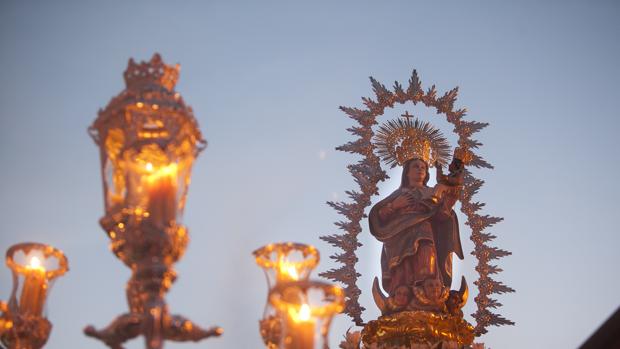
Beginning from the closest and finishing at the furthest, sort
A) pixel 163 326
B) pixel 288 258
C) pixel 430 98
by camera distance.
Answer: pixel 163 326 < pixel 288 258 < pixel 430 98

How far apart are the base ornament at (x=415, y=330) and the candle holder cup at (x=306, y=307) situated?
585cm

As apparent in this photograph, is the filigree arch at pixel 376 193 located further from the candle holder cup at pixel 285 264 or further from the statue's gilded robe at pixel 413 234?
the candle holder cup at pixel 285 264

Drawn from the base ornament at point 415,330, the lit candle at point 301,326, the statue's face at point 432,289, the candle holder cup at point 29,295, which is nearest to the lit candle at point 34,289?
the candle holder cup at point 29,295

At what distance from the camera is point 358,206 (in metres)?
11.1

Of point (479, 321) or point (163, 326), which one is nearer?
point (163, 326)

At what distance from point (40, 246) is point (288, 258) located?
142 cm

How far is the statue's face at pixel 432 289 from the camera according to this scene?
9.81 m

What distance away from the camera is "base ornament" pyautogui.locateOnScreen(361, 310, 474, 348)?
31.2ft

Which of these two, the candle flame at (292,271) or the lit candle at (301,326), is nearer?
the lit candle at (301,326)

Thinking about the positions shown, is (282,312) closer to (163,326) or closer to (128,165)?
(163,326)

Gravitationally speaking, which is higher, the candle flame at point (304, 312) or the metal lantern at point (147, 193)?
the metal lantern at point (147, 193)

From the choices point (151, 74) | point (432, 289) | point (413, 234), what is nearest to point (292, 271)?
point (151, 74)

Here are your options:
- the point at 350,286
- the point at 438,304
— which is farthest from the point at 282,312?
the point at 350,286

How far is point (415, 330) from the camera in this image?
31.3ft
